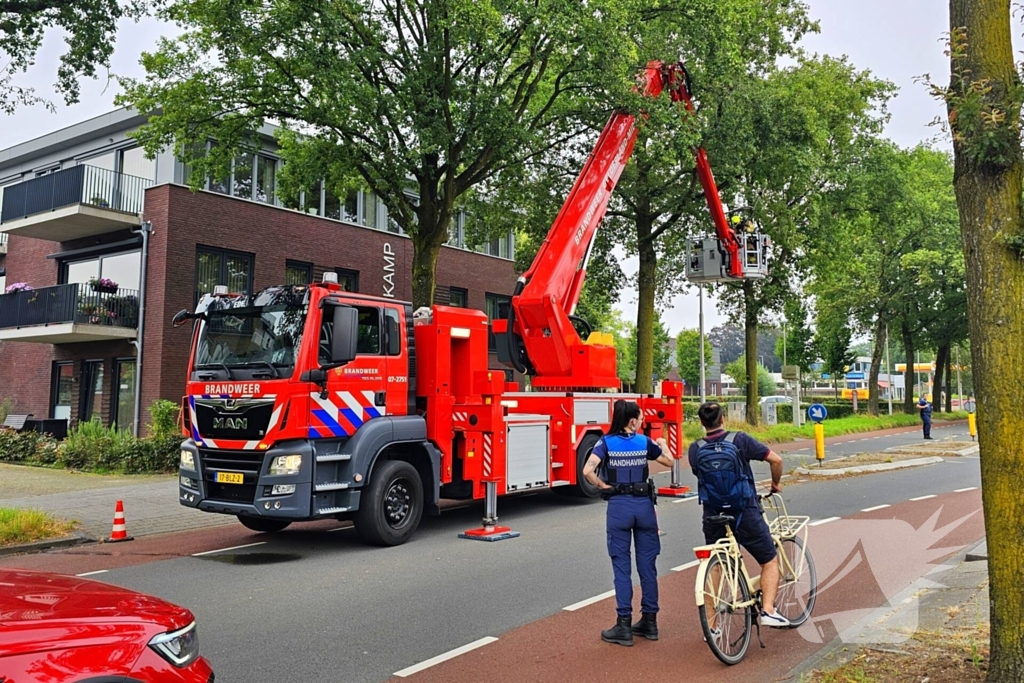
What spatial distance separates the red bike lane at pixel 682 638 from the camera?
508cm

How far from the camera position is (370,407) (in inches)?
372

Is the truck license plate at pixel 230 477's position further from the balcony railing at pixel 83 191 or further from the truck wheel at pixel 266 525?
the balcony railing at pixel 83 191

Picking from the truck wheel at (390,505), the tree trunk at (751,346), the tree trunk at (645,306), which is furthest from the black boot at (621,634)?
the tree trunk at (751,346)

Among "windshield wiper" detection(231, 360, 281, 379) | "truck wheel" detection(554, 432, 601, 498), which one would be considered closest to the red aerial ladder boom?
"truck wheel" detection(554, 432, 601, 498)

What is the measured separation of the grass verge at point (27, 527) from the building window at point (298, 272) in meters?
13.3

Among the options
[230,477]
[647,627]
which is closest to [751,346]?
[230,477]

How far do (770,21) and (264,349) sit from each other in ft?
60.5

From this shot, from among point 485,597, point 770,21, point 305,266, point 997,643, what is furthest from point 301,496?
point 770,21

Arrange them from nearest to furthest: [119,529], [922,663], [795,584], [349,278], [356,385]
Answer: [922,663]
[795,584]
[356,385]
[119,529]
[349,278]

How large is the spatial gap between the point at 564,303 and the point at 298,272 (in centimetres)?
1298

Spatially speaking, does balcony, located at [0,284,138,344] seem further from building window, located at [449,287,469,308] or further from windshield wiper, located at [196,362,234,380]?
windshield wiper, located at [196,362,234,380]

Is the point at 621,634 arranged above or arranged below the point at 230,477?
below

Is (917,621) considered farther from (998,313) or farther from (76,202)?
(76,202)

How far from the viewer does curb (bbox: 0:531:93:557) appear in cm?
934
